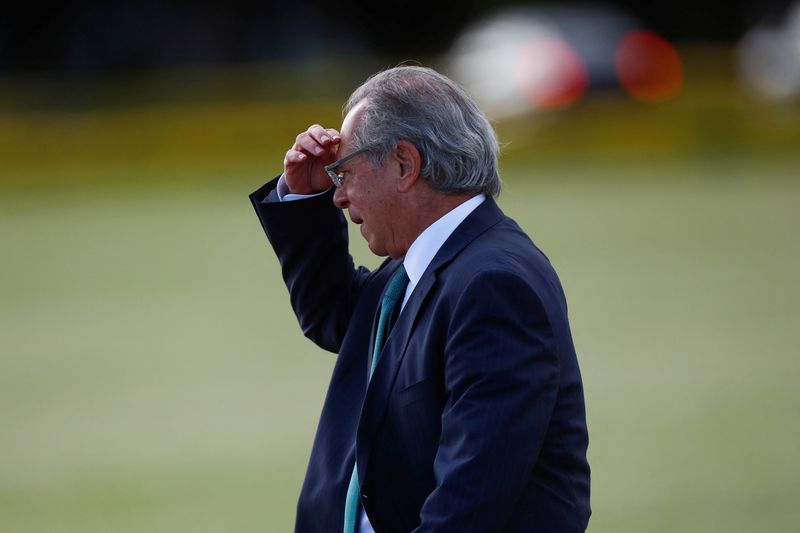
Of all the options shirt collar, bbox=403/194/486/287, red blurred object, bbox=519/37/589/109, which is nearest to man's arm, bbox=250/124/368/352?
shirt collar, bbox=403/194/486/287

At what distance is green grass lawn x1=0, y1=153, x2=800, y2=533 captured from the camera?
597cm

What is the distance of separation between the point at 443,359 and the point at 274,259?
10045 millimetres

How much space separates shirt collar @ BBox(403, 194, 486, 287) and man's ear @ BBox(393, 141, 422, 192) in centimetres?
11

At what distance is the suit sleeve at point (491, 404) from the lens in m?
2.38

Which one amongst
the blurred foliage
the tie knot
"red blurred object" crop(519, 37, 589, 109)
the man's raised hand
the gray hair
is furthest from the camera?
"red blurred object" crop(519, 37, 589, 109)

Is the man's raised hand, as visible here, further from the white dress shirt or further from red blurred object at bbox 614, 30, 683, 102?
red blurred object at bbox 614, 30, 683, 102

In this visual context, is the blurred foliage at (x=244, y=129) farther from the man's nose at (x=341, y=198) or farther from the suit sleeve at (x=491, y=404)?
the suit sleeve at (x=491, y=404)

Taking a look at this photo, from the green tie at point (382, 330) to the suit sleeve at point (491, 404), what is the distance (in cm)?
33

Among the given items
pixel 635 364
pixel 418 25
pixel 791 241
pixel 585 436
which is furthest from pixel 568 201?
pixel 418 25

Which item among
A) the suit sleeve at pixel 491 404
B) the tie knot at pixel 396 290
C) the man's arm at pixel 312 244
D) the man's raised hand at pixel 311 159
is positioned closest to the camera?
the suit sleeve at pixel 491 404

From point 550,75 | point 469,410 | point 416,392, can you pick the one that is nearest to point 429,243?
point 416,392

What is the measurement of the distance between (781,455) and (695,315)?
10.8ft

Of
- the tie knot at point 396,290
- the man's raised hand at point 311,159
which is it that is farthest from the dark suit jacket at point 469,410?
the man's raised hand at point 311,159

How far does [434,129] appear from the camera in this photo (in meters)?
2.64
